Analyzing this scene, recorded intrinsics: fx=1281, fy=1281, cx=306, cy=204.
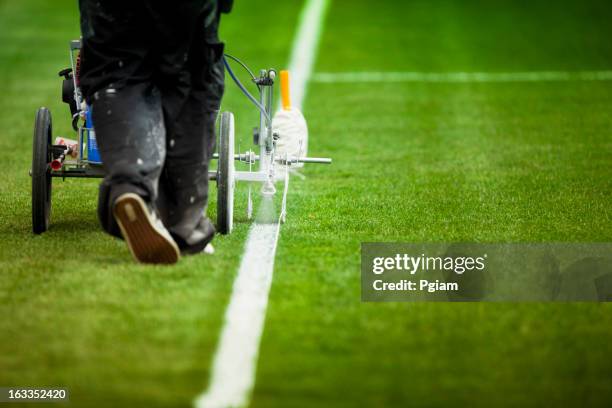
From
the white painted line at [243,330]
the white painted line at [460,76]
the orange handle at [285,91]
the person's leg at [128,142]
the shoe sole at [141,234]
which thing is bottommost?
the white painted line at [243,330]

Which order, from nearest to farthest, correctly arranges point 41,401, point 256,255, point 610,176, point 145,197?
point 41,401, point 145,197, point 256,255, point 610,176

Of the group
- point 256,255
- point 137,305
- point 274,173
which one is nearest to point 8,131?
point 274,173

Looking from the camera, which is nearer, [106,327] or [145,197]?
[106,327]

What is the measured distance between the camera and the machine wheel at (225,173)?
719cm

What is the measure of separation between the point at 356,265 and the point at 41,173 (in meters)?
1.91

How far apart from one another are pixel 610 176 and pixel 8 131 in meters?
5.29

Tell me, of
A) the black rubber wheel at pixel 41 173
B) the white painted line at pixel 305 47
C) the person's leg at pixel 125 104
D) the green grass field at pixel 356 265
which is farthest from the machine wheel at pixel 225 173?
the white painted line at pixel 305 47

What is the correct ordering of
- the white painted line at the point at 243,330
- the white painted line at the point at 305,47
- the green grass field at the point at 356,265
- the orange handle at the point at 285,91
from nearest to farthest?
the white painted line at the point at 243,330, the green grass field at the point at 356,265, the orange handle at the point at 285,91, the white painted line at the point at 305,47

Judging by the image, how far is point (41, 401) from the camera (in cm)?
460

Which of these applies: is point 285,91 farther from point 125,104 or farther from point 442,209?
point 125,104

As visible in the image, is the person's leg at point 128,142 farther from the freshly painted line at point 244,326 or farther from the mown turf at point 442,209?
the mown turf at point 442,209

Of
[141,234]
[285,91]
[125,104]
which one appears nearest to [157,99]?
[125,104]

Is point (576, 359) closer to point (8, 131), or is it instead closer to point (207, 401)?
point (207, 401)

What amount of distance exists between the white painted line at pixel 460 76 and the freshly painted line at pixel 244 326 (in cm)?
692
